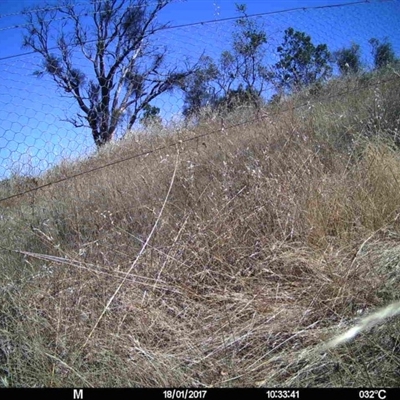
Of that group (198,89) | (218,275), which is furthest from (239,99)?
(218,275)

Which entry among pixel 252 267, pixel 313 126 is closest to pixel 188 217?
pixel 252 267

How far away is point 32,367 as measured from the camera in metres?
1.60

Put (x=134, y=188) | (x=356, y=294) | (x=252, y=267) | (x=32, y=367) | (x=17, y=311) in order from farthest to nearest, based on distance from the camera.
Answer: (x=134, y=188) < (x=252, y=267) < (x=17, y=311) < (x=356, y=294) < (x=32, y=367)

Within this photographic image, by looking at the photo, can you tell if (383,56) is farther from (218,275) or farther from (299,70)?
(218,275)

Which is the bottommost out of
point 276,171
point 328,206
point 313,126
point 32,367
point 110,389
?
point 110,389

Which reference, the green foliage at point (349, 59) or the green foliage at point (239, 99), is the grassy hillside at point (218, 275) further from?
the green foliage at point (349, 59)

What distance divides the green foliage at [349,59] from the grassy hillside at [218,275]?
8.32 ft

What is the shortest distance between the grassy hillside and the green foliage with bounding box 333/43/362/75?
2.54m

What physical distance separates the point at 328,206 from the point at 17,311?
6.95ft

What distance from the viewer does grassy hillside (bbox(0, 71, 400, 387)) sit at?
5.08 ft

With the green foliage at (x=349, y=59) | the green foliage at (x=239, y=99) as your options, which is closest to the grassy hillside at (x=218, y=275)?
the green foliage at (x=239, y=99)

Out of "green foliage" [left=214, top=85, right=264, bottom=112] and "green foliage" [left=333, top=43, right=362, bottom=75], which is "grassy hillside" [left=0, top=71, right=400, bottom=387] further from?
"green foliage" [left=333, top=43, right=362, bottom=75]

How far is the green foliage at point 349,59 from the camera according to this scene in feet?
18.3

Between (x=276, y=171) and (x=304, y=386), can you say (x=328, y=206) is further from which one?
(x=304, y=386)
